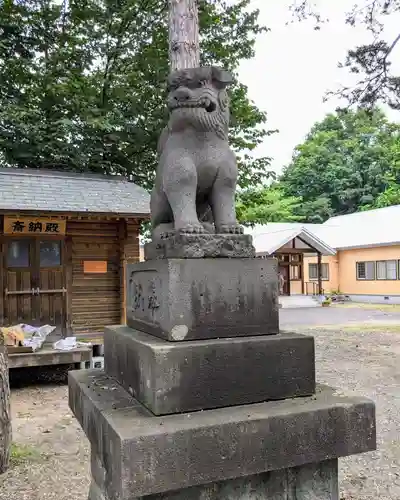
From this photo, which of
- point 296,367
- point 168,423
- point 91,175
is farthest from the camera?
point 91,175

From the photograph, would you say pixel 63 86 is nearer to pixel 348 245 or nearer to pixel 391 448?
pixel 391 448

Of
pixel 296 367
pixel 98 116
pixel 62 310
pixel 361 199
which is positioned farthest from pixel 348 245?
pixel 296 367

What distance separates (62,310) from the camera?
8242 millimetres

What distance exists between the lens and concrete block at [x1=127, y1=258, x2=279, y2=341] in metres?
2.06

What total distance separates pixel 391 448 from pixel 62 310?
236 inches

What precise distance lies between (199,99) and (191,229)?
0.69m

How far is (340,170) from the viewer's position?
105 feet

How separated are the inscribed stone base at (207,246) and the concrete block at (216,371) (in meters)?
0.42

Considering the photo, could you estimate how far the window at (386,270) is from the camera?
22156 mm

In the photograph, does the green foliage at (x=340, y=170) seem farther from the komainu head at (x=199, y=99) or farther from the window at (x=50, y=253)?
the komainu head at (x=199, y=99)

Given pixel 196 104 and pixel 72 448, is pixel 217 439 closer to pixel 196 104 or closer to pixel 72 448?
pixel 196 104

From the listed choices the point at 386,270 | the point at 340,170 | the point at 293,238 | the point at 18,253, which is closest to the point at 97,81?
the point at 18,253

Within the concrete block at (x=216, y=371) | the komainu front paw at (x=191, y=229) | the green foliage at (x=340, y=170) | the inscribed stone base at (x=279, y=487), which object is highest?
the green foliage at (x=340, y=170)

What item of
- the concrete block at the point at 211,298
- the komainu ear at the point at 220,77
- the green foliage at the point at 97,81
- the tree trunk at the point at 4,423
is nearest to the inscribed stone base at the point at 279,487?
the concrete block at the point at 211,298
